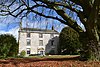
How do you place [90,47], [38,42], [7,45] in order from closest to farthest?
[90,47]
[7,45]
[38,42]

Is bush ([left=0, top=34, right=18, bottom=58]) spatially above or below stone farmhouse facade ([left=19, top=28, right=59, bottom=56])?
below

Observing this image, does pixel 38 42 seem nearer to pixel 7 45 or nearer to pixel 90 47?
pixel 7 45

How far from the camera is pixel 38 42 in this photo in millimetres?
87688

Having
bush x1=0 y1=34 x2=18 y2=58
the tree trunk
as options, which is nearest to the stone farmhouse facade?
bush x1=0 y1=34 x2=18 y2=58

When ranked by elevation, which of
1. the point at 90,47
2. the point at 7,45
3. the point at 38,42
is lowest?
the point at 90,47

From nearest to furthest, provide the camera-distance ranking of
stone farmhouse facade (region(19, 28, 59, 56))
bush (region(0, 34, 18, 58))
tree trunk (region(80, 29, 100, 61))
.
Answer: tree trunk (region(80, 29, 100, 61)), bush (region(0, 34, 18, 58)), stone farmhouse facade (region(19, 28, 59, 56))

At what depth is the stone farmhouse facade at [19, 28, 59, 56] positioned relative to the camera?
85.5 metres

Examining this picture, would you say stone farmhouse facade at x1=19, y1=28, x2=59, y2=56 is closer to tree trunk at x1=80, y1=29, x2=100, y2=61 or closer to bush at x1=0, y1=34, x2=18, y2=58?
bush at x1=0, y1=34, x2=18, y2=58

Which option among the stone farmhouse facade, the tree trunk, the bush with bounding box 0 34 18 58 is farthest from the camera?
the stone farmhouse facade

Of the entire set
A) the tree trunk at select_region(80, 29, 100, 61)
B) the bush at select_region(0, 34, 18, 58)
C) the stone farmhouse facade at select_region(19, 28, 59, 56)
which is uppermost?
the stone farmhouse facade at select_region(19, 28, 59, 56)

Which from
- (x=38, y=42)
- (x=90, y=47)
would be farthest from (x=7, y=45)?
(x=38, y=42)

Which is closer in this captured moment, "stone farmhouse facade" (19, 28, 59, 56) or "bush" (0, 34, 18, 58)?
"bush" (0, 34, 18, 58)

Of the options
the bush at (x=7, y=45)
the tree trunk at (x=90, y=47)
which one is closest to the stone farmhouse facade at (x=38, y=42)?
the bush at (x=7, y=45)

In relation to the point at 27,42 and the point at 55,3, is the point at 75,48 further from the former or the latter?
the point at 55,3
